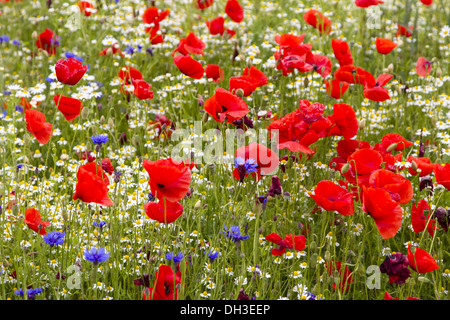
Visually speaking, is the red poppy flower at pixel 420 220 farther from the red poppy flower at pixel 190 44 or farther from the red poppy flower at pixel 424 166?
the red poppy flower at pixel 190 44

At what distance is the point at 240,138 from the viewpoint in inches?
116

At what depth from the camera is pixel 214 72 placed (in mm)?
3408

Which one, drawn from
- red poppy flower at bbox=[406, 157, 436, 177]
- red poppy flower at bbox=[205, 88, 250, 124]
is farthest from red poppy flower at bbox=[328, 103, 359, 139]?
red poppy flower at bbox=[205, 88, 250, 124]

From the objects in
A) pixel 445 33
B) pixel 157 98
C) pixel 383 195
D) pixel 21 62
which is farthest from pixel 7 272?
pixel 445 33

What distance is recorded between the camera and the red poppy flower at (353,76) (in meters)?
3.22

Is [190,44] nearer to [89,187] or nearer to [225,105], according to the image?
[225,105]

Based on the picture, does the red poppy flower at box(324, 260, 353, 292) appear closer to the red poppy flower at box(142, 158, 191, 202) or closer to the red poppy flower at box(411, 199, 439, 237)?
the red poppy flower at box(411, 199, 439, 237)

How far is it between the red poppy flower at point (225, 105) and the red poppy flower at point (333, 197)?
54 centimetres

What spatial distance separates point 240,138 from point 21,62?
2797 mm

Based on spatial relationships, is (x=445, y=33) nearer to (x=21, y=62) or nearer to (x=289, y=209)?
(x=289, y=209)

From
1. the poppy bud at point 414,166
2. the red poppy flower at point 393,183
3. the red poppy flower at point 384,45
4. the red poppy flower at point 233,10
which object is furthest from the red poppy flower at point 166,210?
the red poppy flower at point 233,10

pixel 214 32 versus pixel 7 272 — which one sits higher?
pixel 214 32

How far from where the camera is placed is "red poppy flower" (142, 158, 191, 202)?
193 centimetres

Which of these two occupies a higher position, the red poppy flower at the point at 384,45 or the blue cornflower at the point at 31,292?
the red poppy flower at the point at 384,45
